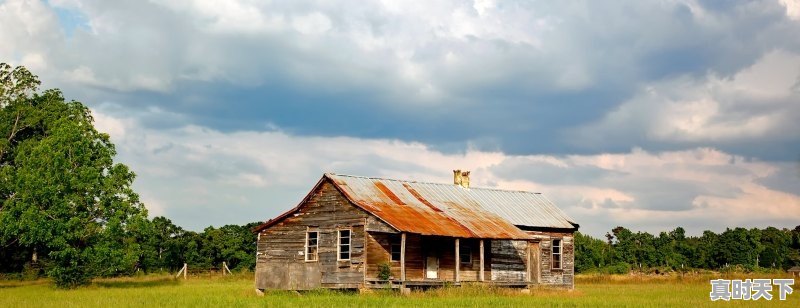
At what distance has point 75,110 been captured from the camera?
49.4m

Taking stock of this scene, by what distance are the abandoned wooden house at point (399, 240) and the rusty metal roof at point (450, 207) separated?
7 cm

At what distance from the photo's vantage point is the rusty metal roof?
34031 millimetres

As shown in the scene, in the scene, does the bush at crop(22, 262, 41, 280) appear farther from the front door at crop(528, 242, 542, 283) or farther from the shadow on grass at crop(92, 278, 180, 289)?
the front door at crop(528, 242, 542, 283)

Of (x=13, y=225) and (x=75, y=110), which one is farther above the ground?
(x=75, y=110)

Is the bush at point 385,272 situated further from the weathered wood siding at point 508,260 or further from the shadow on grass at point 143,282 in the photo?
the shadow on grass at point 143,282

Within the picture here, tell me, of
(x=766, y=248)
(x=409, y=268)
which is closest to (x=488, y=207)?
(x=409, y=268)

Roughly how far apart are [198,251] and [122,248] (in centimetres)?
2178

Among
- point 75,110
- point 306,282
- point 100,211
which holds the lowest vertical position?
point 306,282

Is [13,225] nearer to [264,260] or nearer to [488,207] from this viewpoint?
[264,260]

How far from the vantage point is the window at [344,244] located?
113 feet

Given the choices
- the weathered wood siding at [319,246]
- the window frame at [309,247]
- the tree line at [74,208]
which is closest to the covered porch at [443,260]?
the weathered wood siding at [319,246]

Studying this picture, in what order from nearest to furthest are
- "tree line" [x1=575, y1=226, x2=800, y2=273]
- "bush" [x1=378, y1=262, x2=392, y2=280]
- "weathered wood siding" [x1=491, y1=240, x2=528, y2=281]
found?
1. "bush" [x1=378, y1=262, x2=392, y2=280]
2. "weathered wood siding" [x1=491, y1=240, x2=528, y2=281]
3. "tree line" [x1=575, y1=226, x2=800, y2=273]

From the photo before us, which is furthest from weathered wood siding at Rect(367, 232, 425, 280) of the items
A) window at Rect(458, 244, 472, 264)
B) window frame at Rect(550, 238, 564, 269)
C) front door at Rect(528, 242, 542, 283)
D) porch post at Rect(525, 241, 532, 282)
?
window frame at Rect(550, 238, 564, 269)

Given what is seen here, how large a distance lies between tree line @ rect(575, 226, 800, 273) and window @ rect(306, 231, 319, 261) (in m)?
41.6
